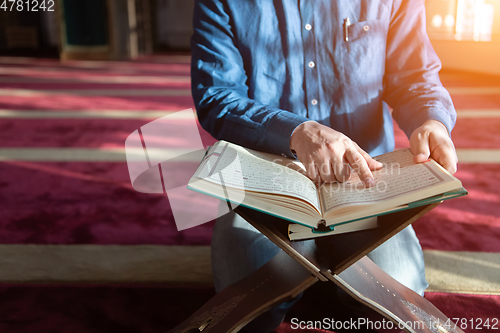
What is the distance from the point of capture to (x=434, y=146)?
0.70 meters

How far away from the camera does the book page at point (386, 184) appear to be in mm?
573

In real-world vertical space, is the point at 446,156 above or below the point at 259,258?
above

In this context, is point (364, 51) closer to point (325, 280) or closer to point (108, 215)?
point (325, 280)

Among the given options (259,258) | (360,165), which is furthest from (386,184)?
(259,258)

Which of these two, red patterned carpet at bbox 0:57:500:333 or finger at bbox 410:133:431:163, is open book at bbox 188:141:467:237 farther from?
red patterned carpet at bbox 0:57:500:333

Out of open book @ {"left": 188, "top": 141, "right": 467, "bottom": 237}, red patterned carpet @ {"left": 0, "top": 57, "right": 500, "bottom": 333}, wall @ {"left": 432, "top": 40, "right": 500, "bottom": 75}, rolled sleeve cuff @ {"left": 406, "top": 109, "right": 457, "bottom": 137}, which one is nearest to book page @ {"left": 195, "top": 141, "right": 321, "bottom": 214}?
open book @ {"left": 188, "top": 141, "right": 467, "bottom": 237}

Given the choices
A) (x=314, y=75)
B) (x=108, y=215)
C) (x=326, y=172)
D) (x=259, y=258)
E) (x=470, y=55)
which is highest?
(x=314, y=75)

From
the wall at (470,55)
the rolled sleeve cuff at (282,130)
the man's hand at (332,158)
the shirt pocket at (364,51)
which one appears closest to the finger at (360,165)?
the man's hand at (332,158)

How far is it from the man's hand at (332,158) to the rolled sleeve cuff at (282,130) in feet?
0.16

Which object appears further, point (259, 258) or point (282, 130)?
point (259, 258)

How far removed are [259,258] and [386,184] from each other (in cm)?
34

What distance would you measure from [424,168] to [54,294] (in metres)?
0.88

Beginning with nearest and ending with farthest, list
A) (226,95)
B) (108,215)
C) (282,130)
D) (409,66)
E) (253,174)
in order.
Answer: (253,174) < (282,130) < (226,95) < (409,66) < (108,215)

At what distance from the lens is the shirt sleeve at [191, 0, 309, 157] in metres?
0.77
